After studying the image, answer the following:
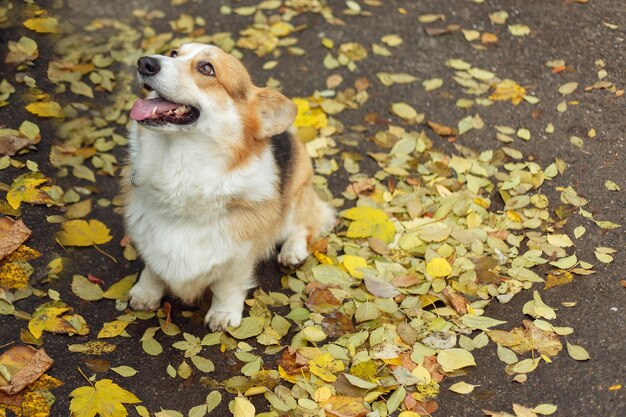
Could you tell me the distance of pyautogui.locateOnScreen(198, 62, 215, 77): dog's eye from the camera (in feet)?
12.7

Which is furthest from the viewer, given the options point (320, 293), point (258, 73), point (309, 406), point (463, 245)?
point (258, 73)

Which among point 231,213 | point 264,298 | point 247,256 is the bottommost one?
point 264,298

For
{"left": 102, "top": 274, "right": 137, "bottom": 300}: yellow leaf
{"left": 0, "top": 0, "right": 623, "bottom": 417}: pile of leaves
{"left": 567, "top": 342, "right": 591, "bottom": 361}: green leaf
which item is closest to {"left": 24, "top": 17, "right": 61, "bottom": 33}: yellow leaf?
{"left": 0, "top": 0, "right": 623, "bottom": 417}: pile of leaves

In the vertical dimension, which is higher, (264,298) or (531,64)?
(531,64)

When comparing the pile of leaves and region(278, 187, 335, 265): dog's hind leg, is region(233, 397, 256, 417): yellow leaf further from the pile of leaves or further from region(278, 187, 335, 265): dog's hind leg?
region(278, 187, 335, 265): dog's hind leg

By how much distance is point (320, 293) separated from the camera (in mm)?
4574

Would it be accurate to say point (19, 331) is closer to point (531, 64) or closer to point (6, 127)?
point (6, 127)

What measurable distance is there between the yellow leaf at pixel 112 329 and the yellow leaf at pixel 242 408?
88 centimetres

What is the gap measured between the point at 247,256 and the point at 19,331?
1.30 metres

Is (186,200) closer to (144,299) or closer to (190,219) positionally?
(190,219)

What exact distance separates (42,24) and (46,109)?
725mm

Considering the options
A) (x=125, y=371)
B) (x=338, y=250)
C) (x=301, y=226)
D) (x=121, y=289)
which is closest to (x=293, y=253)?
(x=301, y=226)

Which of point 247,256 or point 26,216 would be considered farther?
point 26,216

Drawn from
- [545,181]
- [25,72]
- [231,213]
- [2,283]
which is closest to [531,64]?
[545,181]
